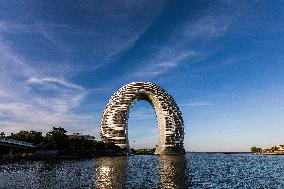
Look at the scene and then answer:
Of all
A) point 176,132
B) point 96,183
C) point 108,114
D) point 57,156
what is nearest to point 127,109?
point 108,114

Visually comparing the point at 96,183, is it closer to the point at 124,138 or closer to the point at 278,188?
the point at 278,188

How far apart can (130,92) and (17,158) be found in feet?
278

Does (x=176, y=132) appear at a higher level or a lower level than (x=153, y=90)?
lower

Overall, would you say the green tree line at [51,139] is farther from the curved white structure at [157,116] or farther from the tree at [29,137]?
the curved white structure at [157,116]

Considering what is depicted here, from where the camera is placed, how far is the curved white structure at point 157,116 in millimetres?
154250

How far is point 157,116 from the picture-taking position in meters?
165

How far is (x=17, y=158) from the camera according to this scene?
270 ft

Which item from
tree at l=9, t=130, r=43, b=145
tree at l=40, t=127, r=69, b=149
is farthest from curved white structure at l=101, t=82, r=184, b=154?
tree at l=9, t=130, r=43, b=145

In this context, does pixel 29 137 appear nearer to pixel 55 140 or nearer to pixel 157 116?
pixel 55 140

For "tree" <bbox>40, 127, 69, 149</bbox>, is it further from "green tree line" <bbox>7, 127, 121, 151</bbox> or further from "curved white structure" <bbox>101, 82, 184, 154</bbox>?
"curved white structure" <bbox>101, 82, 184, 154</bbox>

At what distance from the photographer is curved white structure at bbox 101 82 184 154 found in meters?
154

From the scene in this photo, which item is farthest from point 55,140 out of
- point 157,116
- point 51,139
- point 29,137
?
point 157,116

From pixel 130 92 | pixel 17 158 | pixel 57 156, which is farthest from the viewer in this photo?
pixel 130 92

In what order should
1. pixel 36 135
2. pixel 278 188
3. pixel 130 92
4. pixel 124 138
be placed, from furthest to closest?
pixel 130 92
pixel 124 138
pixel 36 135
pixel 278 188
